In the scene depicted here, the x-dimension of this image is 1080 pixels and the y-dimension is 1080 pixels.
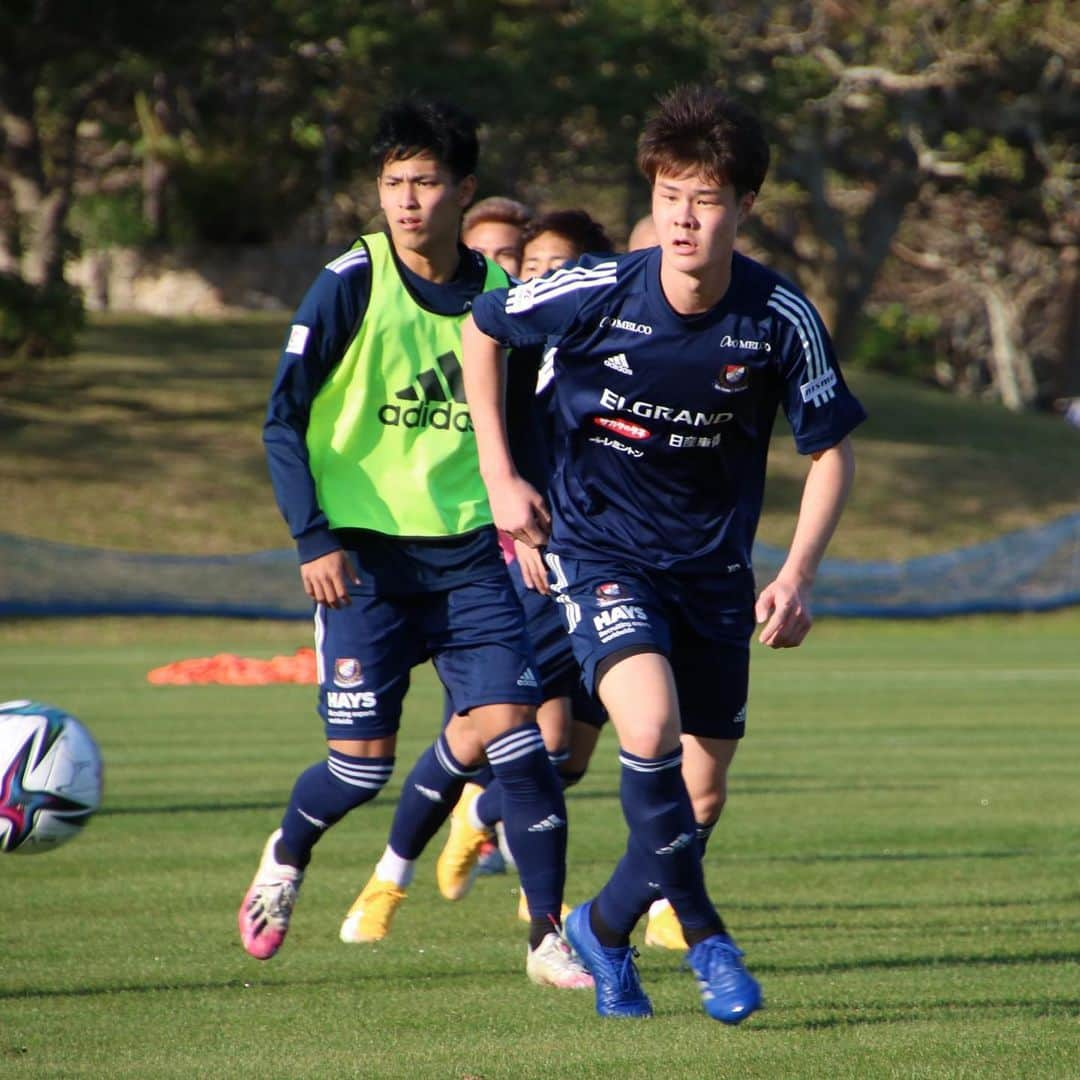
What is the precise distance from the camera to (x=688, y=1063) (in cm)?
460

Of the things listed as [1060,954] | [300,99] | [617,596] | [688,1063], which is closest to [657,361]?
[617,596]

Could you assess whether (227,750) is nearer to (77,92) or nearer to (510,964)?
(510,964)

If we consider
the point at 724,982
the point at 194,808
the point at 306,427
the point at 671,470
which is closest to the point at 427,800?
the point at 306,427

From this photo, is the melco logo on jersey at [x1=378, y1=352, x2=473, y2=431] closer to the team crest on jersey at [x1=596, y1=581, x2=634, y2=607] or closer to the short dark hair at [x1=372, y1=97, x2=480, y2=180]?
the short dark hair at [x1=372, y1=97, x2=480, y2=180]

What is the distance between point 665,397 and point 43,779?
2105 mm

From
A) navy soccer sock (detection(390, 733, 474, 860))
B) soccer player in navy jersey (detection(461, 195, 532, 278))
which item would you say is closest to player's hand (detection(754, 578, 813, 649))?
navy soccer sock (detection(390, 733, 474, 860))

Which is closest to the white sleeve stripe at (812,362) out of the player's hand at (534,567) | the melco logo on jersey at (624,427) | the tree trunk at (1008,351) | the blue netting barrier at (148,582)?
the melco logo on jersey at (624,427)

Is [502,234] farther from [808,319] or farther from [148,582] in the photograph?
[148,582]

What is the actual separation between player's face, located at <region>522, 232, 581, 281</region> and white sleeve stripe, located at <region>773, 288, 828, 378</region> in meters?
2.23

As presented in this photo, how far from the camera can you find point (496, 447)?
5.37 m

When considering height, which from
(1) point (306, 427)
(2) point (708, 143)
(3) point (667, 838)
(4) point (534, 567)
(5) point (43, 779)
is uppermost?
(2) point (708, 143)

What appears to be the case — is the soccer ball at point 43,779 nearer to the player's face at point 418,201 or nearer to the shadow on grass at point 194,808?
the player's face at point 418,201

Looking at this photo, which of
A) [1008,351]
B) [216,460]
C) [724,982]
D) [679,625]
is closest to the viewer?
[724,982]

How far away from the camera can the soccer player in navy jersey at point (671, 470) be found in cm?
504
